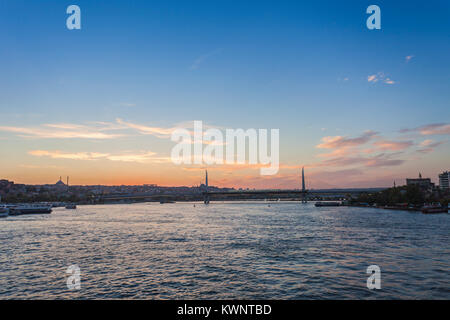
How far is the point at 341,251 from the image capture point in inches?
1254

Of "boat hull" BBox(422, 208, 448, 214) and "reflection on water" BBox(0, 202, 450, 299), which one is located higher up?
"reflection on water" BBox(0, 202, 450, 299)

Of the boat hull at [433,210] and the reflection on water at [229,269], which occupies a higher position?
the reflection on water at [229,269]

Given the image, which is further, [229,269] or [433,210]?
[433,210]

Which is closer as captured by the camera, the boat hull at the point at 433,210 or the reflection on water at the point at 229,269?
the reflection on water at the point at 229,269

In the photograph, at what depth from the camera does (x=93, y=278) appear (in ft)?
72.1

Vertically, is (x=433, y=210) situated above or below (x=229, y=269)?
below

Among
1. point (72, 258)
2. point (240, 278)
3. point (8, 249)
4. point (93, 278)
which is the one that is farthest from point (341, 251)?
point (8, 249)

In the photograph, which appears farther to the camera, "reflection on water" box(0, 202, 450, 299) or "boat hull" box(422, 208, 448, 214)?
"boat hull" box(422, 208, 448, 214)
